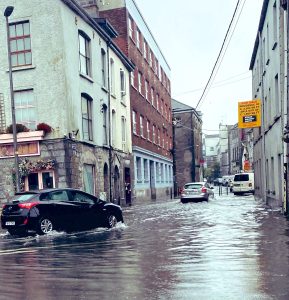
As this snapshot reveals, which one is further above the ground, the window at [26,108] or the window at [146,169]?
the window at [26,108]

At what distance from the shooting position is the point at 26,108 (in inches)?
744

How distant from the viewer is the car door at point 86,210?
512 inches

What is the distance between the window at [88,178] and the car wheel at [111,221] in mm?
6514

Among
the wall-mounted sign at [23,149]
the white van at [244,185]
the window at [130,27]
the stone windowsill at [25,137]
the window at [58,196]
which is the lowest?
the white van at [244,185]

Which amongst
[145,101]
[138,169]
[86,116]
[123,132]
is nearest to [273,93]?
[86,116]

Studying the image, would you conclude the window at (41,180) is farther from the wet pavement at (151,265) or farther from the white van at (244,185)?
the white van at (244,185)

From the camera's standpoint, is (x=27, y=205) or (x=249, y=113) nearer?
(x=27, y=205)

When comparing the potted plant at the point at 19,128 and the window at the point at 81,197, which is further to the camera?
the potted plant at the point at 19,128

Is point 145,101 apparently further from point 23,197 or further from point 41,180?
point 23,197

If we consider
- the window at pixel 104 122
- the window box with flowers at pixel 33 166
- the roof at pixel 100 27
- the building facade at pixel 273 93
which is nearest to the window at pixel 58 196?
the window box with flowers at pixel 33 166

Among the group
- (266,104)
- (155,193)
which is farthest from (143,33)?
(266,104)

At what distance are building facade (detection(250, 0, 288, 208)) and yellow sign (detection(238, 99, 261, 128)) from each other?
0.56 m

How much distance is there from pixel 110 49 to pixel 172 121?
2669cm

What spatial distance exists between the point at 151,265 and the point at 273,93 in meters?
14.5
